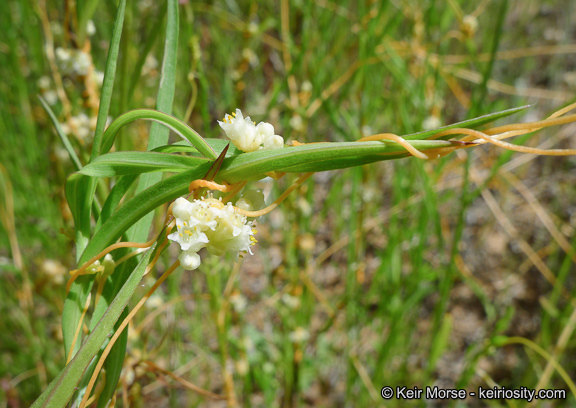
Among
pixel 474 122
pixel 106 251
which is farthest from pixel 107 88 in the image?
pixel 474 122

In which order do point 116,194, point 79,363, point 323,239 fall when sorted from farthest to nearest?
point 323,239, point 116,194, point 79,363

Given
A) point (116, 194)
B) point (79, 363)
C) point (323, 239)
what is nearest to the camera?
point (79, 363)

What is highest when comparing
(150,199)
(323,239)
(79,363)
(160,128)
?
(323,239)

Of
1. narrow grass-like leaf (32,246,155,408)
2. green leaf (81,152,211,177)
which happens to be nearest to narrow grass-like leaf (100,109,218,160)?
green leaf (81,152,211,177)

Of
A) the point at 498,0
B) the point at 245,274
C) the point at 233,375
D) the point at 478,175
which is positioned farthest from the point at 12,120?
the point at 498,0

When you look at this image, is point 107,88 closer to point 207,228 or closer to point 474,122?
point 207,228

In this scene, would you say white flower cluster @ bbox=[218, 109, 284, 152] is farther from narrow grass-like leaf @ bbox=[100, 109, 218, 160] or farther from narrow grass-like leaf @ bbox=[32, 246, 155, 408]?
narrow grass-like leaf @ bbox=[32, 246, 155, 408]
